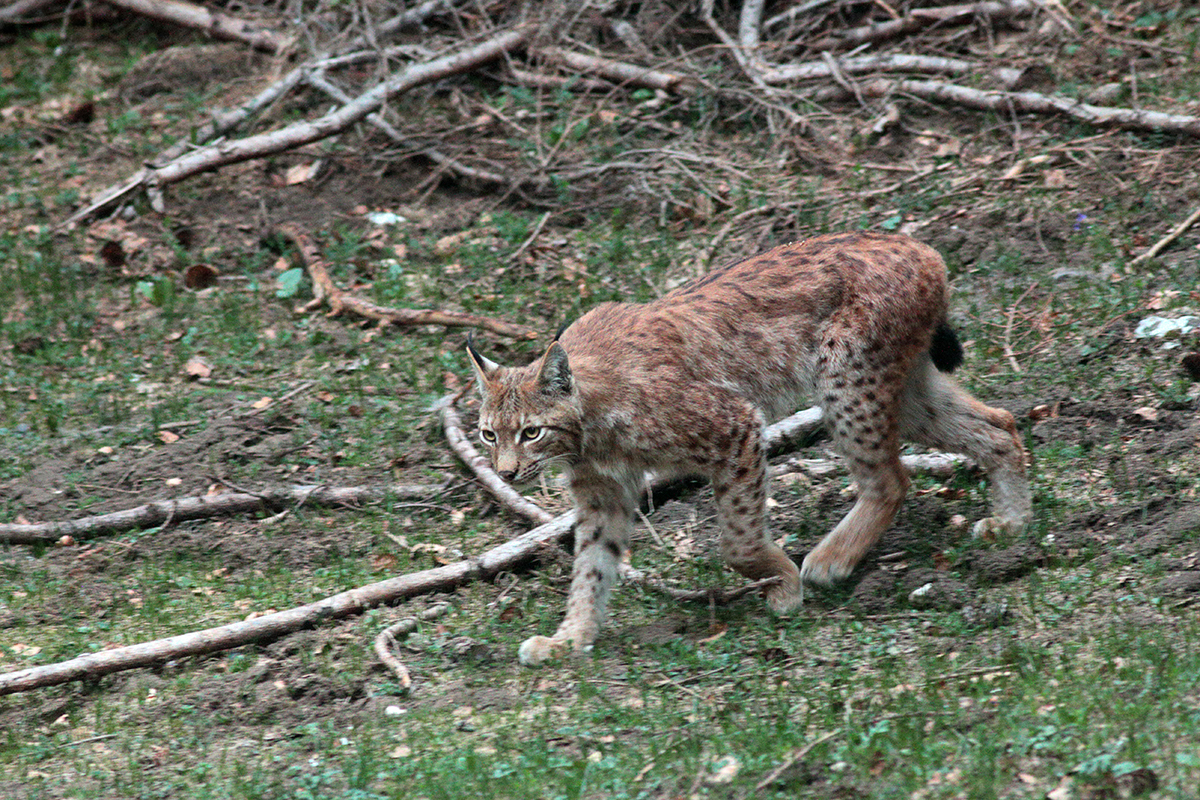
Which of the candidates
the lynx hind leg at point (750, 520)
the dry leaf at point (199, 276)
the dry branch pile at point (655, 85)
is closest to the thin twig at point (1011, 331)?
the dry branch pile at point (655, 85)

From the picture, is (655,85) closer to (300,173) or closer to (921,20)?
(921,20)

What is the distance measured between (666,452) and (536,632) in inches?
37.4

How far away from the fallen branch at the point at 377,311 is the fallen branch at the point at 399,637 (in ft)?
8.26

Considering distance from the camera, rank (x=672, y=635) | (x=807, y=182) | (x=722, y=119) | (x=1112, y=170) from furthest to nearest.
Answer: (x=722, y=119), (x=807, y=182), (x=1112, y=170), (x=672, y=635)

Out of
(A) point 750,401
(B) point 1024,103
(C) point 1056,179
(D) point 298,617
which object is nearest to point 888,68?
(B) point 1024,103

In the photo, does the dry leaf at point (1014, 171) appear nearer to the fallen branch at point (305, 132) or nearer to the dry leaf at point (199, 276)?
the fallen branch at point (305, 132)

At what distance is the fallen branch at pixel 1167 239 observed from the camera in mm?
7020

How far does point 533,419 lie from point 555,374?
201 mm

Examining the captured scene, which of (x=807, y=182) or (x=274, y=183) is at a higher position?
(x=807, y=182)

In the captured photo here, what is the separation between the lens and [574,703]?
15.4ft

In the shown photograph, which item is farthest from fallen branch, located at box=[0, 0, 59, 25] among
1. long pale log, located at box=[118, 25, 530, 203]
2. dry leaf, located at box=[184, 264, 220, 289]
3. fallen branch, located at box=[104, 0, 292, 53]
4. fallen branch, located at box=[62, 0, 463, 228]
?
dry leaf, located at box=[184, 264, 220, 289]

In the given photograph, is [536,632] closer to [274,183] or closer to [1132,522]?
[1132,522]

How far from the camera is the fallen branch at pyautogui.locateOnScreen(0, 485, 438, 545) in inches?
247

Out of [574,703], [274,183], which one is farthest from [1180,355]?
[274,183]
